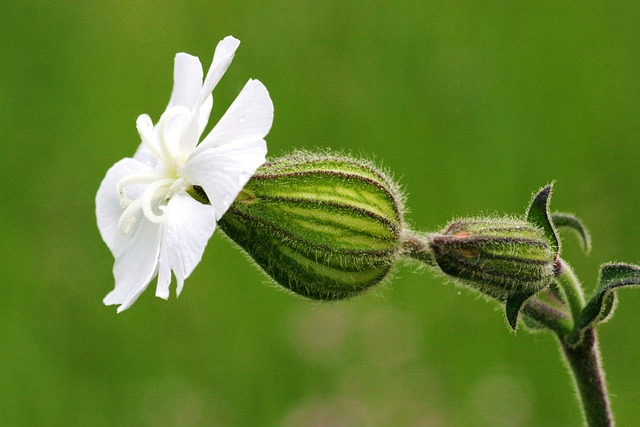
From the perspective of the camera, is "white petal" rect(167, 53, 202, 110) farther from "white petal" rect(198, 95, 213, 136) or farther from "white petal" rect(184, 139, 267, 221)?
"white petal" rect(184, 139, 267, 221)

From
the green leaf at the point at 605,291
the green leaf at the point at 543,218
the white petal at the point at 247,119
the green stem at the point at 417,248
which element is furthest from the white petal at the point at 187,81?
the green leaf at the point at 605,291

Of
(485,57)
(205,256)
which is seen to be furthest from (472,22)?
(205,256)

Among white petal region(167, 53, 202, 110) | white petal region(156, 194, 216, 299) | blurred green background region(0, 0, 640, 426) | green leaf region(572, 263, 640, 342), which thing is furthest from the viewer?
blurred green background region(0, 0, 640, 426)

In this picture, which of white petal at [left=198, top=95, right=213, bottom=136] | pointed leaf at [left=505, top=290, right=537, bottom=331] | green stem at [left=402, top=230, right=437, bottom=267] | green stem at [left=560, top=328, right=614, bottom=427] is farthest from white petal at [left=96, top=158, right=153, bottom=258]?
green stem at [left=560, top=328, right=614, bottom=427]

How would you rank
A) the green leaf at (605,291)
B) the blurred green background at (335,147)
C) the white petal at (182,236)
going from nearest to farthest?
1. the white petal at (182,236)
2. the green leaf at (605,291)
3. the blurred green background at (335,147)

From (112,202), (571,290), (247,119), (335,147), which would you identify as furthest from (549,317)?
(335,147)

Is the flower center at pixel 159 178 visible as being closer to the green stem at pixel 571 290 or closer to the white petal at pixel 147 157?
the white petal at pixel 147 157
